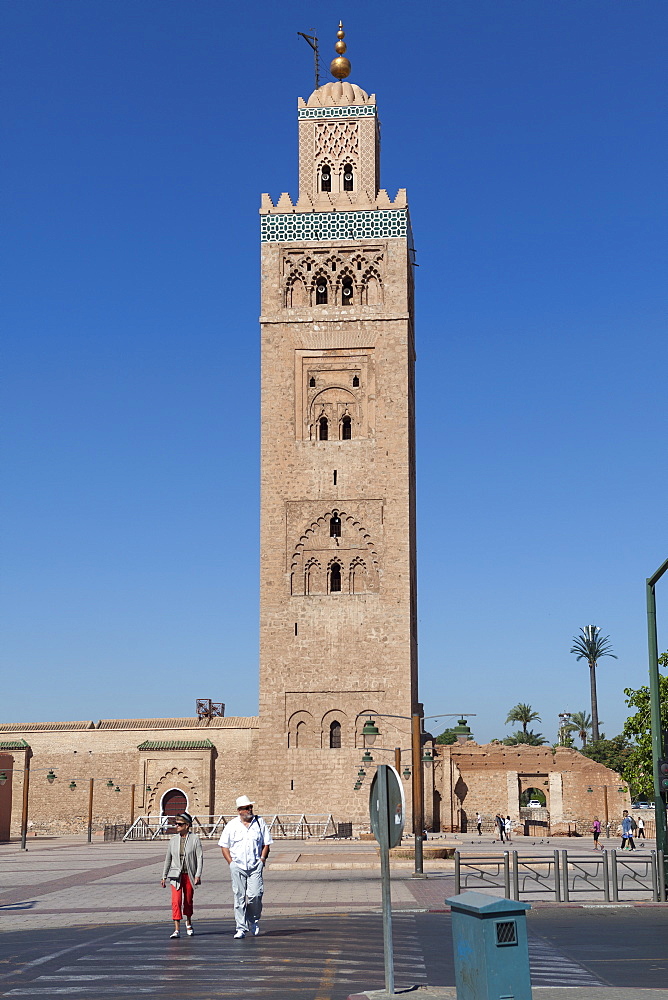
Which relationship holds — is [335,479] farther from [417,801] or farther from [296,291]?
[417,801]

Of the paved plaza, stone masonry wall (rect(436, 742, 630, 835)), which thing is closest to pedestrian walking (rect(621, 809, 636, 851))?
stone masonry wall (rect(436, 742, 630, 835))

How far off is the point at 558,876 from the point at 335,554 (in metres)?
28.3

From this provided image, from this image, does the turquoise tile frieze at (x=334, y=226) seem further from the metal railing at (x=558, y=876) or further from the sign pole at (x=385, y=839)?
the sign pole at (x=385, y=839)

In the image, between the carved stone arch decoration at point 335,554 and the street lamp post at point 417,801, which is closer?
the street lamp post at point 417,801

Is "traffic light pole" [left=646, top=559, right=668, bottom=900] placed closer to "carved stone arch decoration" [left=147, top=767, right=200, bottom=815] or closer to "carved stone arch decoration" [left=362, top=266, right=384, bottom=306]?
"carved stone arch decoration" [left=362, top=266, right=384, bottom=306]

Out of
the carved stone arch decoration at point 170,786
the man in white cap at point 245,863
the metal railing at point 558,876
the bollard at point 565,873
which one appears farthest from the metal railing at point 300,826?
the man in white cap at point 245,863

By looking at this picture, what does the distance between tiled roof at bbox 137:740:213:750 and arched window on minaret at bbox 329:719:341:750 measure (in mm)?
5656

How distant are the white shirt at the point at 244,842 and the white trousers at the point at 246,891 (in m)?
0.06

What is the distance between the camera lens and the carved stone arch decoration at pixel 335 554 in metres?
45.0

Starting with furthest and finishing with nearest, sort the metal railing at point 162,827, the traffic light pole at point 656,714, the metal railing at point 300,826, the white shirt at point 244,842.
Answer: the metal railing at point 162,827 → the metal railing at point 300,826 → the traffic light pole at point 656,714 → the white shirt at point 244,842

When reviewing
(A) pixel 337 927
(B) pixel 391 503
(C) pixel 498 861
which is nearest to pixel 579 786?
(B) pixel 391 503

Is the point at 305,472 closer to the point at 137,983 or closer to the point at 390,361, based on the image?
the point at 390,361

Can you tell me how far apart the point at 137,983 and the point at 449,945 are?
12.1 ft

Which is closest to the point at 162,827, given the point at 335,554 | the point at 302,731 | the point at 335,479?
the point at 302,731
